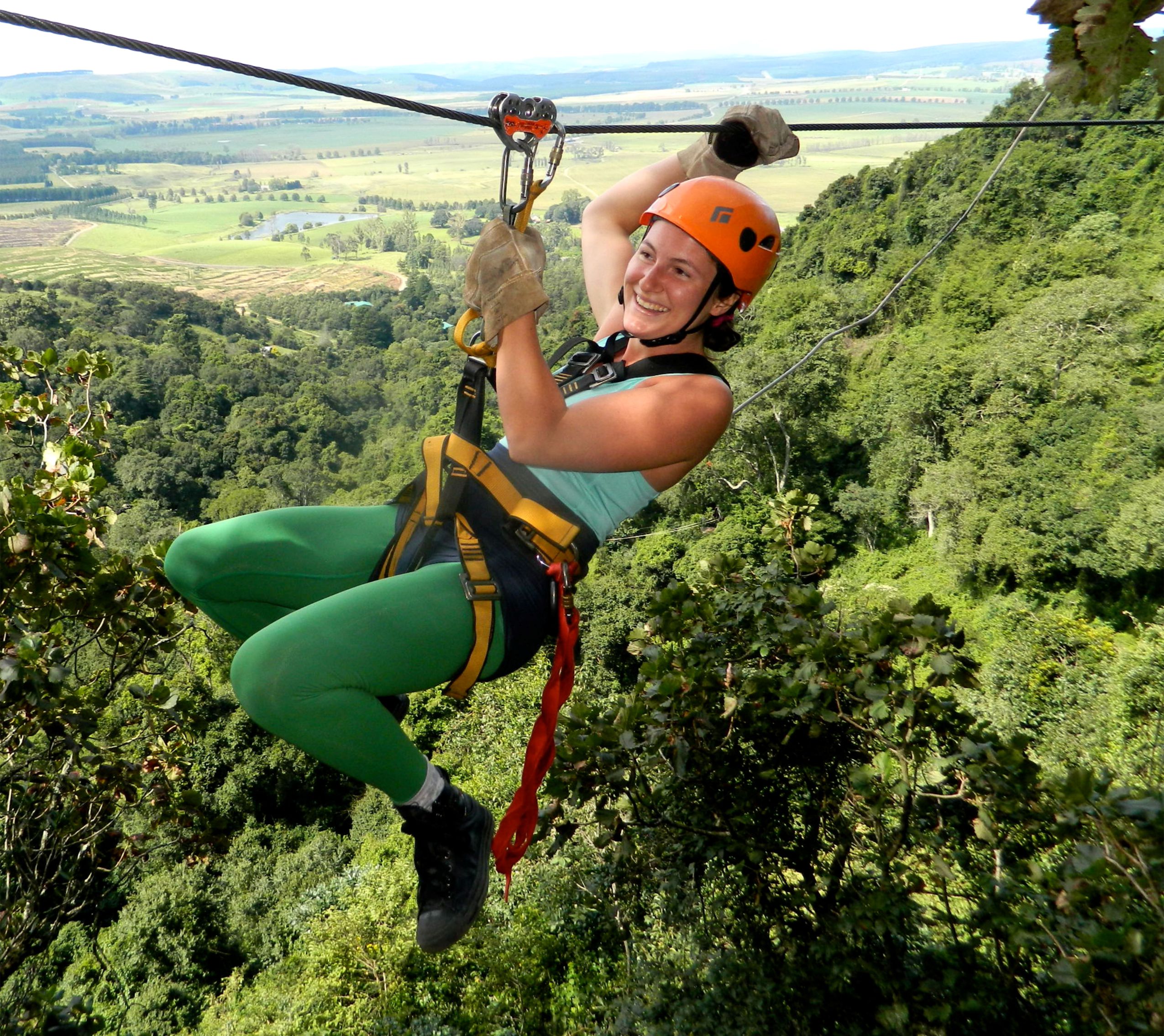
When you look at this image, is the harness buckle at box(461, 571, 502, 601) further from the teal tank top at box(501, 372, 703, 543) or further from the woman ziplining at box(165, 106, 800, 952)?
the teal tank top at box(501, 372, 703, 543)

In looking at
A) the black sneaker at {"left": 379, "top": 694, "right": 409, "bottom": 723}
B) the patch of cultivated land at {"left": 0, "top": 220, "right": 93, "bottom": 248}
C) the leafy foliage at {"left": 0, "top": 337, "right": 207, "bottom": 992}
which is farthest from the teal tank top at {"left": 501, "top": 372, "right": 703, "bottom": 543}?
the patch of cultivated land at {"left": 0, "top": 220, "right": 93, "bottom": 248}

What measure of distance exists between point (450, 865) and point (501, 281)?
5.93ft

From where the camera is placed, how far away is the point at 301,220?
5389 inches

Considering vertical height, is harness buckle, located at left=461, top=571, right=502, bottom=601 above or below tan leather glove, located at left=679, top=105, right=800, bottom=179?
below

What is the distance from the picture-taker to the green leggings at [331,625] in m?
2.08

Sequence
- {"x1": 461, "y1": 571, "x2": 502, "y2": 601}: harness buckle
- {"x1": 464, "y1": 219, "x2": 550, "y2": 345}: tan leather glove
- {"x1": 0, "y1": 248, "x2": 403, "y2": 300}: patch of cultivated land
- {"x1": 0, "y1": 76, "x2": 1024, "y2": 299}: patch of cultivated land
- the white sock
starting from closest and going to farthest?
{"x1": 464, "y1": 219, "x2": 550, "y2": 345}: tan leather glove
{"x1": 461, "y1": 571, "x2": 502, "y2": 601}: harness buckle
the white sock
{"x1": 0, "y1": 248, "x2": 403, "y2": 300}: patch of cultivated land
{"x1": 0, "y1": 76, "x2": 1024, "y2": 299}: patch of cultivated land

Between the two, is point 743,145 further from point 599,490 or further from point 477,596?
point 477,596

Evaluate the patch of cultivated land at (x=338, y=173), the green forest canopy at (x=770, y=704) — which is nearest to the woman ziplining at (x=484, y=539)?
the green forest canopy at (x=770, y=704)

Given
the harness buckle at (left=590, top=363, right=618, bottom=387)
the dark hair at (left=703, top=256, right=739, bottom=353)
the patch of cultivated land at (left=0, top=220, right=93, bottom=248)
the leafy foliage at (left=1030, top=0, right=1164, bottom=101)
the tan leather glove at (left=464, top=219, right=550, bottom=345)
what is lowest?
the patch of cultivated land at (left=0, top=220, right=93, bottom=248)

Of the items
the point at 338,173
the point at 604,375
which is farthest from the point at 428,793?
the point at 338,173

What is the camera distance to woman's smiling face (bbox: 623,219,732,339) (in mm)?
2516

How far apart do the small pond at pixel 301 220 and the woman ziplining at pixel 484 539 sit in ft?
457

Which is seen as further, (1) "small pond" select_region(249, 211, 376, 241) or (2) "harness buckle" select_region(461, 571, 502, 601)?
(1) "small pond" select_region(249, 211, 376, 241)

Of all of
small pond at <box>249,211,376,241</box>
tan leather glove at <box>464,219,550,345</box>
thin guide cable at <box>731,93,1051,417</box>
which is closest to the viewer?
tan leather glove at <box>464,219,550,345</box>
